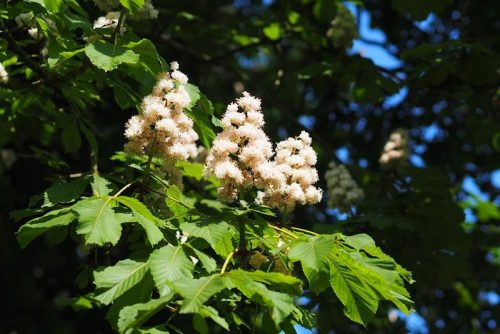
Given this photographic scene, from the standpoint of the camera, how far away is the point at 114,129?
780cm

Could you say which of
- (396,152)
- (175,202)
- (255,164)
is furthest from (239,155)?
(396,152)

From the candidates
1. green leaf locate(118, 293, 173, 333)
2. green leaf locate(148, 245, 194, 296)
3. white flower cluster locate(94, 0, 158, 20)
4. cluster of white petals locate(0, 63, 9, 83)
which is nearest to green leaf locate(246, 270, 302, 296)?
green leaf locate(148, 245, 194, 296)

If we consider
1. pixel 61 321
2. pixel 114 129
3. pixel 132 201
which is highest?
pixel 132 201

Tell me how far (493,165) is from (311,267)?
18.7 ft

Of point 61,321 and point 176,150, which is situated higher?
point 176,150

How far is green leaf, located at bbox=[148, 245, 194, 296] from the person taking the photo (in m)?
2.38

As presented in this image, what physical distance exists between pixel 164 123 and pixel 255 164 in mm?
458

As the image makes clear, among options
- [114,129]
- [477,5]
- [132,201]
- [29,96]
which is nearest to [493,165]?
[477,5]

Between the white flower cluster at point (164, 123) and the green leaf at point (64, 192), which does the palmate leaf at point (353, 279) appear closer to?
the white flower cluster at point (164, 123)

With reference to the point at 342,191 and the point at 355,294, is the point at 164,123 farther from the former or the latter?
the point at 342,191

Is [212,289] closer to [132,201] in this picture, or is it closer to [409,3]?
[132,201]

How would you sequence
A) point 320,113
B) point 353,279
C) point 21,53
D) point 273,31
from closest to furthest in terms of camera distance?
point 353,279, point 21,53, point 273,31, point 320,113

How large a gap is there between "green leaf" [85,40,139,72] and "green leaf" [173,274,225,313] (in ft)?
3.55

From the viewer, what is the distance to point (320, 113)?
325 inches
